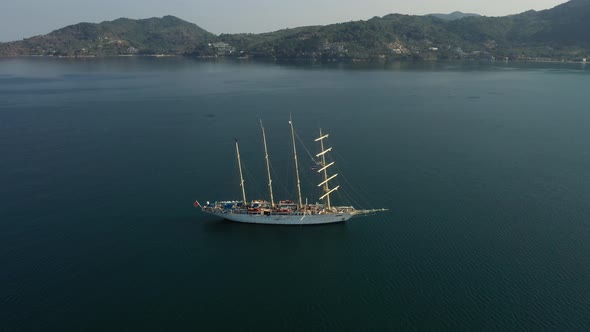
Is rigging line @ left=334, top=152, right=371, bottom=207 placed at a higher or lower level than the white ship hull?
lower

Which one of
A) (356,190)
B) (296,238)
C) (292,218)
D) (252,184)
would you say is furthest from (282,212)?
(356,190)

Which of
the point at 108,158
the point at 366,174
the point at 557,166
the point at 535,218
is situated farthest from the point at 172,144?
the point at 557,166

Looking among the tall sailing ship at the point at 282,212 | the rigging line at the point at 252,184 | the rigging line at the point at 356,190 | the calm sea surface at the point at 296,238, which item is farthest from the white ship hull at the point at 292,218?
the rigging line at the point at 252,184

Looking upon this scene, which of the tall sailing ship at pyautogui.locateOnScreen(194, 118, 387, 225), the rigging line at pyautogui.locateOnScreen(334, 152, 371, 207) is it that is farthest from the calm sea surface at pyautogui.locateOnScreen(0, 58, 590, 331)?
the tall sailing ship at pyautogui.locateOnScreen(194, 118, 387, 225)

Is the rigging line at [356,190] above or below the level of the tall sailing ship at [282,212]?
below

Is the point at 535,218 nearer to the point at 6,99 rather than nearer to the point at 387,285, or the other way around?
the point at 387,285

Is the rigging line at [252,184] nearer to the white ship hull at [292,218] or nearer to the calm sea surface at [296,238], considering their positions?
the calm sea surface at [296,238]

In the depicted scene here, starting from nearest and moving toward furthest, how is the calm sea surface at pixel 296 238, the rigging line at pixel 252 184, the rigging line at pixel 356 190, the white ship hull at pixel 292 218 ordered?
the calm sea surface at pixel 296 238
the white ship hull at pixel 292 218
the rigging line at pixel 356 190
the rigging line at pixel 252 184

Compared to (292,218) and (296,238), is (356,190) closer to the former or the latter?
(292,218)

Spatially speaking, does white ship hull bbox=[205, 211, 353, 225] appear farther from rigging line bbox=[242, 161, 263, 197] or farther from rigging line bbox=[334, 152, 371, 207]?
rigging line bbox=[242, 161, 263, 197]
